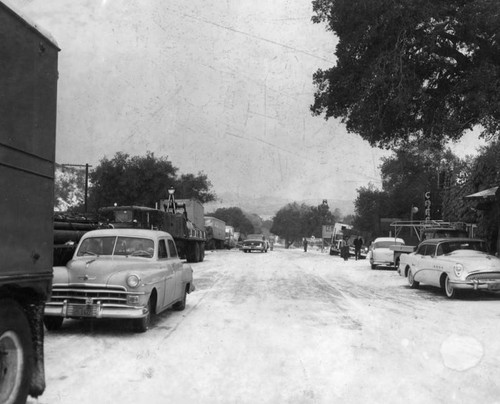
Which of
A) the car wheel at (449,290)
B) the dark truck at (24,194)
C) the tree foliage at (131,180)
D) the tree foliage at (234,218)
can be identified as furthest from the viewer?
the tree foliage at (234,218)

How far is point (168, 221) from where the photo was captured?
2627 cm

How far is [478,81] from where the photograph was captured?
49.5 feet

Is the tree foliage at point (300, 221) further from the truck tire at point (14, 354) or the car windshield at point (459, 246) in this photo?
the truck tire at point (14, 354)

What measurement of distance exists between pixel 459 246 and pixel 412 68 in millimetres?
5708

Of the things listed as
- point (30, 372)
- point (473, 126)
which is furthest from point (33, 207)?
point (473, 126)

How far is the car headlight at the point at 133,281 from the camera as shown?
779 cm

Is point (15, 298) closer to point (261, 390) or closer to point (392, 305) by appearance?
point (261, 390)

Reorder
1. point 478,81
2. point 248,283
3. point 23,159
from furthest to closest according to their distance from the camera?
point 248,283, point 478,81, point 23,159

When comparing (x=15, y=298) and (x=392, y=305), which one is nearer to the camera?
(x=15, y=298)

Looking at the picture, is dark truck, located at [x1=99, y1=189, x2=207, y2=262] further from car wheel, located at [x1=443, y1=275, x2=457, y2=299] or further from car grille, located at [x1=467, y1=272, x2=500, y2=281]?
car grille, located at [x1=467, y1=272, x2=500, y2=281]

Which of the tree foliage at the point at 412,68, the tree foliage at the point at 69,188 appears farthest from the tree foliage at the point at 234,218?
the tree foliage at the point at 412,68

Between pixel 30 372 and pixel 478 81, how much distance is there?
14.3 m

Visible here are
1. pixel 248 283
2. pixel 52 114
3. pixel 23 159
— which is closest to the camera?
pixel 23 159

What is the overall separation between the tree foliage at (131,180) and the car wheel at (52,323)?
4976cm
